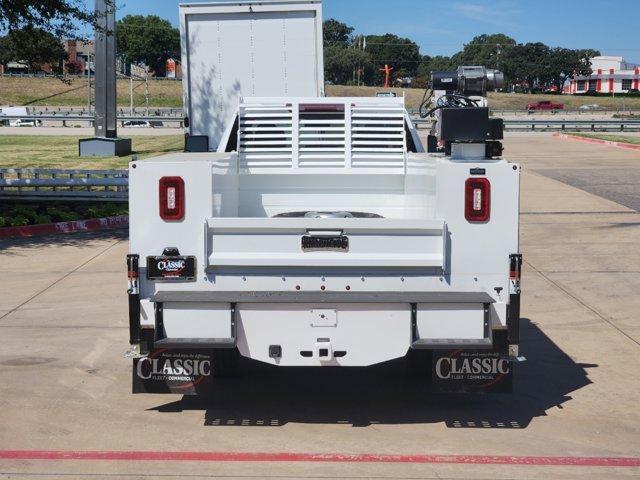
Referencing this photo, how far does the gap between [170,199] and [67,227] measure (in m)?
10.6

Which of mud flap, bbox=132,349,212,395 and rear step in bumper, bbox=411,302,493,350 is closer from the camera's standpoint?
rear step in bumper, bbox=411,302,493,350

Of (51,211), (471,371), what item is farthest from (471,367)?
(51,211)

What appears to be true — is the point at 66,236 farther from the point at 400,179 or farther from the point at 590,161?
the point at 590,161

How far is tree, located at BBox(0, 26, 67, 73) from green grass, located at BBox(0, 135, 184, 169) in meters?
9.04

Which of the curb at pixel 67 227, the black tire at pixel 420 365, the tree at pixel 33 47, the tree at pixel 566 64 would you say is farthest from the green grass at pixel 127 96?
the black tire at pixel 420 365

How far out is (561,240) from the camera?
15359mm

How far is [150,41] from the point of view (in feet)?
502

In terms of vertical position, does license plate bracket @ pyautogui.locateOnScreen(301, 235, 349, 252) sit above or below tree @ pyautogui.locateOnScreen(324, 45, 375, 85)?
below

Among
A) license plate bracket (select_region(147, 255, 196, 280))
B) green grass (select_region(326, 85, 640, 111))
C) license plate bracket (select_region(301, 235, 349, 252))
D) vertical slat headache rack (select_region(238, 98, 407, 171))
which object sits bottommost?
license plate bracket (select_region(147, 255, 196, 280))

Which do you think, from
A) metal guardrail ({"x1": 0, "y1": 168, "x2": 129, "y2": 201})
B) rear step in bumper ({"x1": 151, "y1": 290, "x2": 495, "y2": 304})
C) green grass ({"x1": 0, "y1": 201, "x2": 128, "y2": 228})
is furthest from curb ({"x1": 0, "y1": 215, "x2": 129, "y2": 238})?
rear step in bumper ({"x1": 151, "y1": 290, "x2": 495, "y2": 304})

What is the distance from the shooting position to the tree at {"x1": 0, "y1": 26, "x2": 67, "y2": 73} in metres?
17.6

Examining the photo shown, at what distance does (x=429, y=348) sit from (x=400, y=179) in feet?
7.12

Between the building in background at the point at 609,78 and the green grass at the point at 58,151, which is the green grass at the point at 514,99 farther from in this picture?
the green grass at the point at 58,151

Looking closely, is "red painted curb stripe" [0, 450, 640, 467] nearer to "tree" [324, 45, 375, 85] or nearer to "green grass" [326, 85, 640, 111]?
"green grass" [326, 85, 640, 111]
